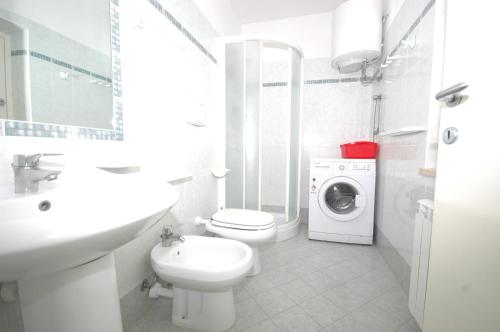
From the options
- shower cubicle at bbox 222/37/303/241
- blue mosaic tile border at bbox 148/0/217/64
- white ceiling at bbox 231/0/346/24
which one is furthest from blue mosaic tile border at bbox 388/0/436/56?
blue mosaic tile border at bbox 148/0/217/64

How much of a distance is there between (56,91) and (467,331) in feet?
5.31

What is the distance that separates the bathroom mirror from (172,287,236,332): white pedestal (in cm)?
90

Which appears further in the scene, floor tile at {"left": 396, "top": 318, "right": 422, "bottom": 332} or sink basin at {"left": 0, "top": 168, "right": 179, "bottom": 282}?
floor tile at {"left": 396, "top": 318, "right": 422, "bottom": 332}

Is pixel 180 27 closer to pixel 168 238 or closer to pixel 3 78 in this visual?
pixel 3 78

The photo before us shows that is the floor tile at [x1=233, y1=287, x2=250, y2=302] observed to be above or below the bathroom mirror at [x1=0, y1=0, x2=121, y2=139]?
below

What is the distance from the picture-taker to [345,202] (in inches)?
87.7

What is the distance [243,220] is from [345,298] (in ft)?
2.64

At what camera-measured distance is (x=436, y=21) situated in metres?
1.14

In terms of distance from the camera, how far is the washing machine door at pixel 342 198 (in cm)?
203

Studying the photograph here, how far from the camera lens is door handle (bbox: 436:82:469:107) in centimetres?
62

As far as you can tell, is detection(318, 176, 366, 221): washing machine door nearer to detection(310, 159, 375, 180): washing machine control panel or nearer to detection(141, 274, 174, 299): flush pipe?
detection(310, 159, 375, 180): washing machine control panel

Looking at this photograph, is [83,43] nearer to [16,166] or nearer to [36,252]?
[16,166]

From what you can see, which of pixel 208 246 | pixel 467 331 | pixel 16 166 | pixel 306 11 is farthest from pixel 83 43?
pixel 306 11

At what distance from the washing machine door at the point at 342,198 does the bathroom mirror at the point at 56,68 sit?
1833 mm
